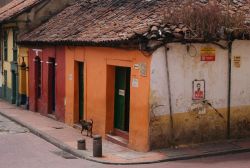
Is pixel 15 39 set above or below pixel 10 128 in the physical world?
above

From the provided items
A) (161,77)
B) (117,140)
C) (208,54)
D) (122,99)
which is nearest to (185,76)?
(161,77)

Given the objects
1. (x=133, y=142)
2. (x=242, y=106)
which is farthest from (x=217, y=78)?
(x=133, y=142)

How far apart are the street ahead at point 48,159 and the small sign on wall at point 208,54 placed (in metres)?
2.84

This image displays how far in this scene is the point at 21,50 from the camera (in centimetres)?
2552

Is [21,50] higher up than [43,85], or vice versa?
[21,50]

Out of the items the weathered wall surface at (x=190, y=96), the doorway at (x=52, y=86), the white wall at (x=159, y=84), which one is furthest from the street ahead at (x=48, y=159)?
the doorway at (x=52, y=86)

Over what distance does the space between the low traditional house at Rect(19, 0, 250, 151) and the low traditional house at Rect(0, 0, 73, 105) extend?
7.53 m

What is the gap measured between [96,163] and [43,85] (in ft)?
33.0

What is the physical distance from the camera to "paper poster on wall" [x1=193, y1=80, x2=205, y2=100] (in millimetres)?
14414

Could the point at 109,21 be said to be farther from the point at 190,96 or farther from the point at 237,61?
the point at 237,61

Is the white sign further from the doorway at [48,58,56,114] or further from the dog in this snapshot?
the doorway at [48,58,56,114]

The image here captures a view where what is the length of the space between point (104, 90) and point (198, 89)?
10.6ft

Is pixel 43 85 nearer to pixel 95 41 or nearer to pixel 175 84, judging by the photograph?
pixel 95 41

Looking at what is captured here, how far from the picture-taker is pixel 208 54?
1447 centimetres
